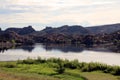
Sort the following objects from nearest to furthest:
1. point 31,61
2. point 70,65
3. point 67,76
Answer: point 67,76 → point 70,65 → point 31,61

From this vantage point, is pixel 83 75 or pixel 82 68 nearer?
pixel 83 75

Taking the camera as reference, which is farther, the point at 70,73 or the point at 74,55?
the point at 74,55

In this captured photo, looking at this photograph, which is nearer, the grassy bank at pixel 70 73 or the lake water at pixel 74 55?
the grassy bank at pixel 70 73

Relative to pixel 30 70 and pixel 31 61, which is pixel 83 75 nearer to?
pixel 30 70

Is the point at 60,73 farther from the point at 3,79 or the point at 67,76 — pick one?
the point at 3,79

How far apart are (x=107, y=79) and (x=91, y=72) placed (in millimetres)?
7126

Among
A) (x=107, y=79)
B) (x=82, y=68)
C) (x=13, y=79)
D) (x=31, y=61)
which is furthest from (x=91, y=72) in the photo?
(x=31, y=61)

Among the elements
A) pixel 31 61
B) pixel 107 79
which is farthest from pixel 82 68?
pixel 31 61

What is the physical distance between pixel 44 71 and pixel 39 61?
14.7m

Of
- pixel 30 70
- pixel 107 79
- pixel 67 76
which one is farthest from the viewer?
pixel 30 70

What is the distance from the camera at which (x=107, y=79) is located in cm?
3978

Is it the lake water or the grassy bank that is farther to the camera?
the lake water

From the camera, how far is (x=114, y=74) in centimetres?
4425

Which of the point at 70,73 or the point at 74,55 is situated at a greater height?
the point at 74,55
